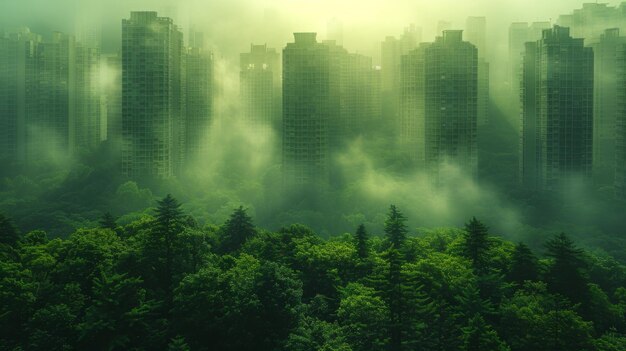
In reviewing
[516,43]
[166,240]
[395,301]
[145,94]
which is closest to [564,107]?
[516,43]

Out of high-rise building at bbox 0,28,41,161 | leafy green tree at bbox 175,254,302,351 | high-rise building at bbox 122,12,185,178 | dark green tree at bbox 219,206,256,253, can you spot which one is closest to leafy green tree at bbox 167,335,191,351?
leafy green tree at bbox 175,254,302,351

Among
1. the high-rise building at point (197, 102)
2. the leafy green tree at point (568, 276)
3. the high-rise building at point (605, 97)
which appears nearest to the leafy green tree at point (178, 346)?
the leafy green tree at point (568, 276)

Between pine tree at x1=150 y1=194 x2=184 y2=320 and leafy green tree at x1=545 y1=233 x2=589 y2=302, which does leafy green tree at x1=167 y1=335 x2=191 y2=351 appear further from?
leafy green tree at x1=545 y1=233 x2=589 y2=302

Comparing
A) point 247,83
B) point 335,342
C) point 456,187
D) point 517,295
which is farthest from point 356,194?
point 335,342

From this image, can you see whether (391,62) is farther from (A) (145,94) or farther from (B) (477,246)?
(B) (477,246)

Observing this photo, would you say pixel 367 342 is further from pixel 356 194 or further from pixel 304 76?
pixel 304 76
